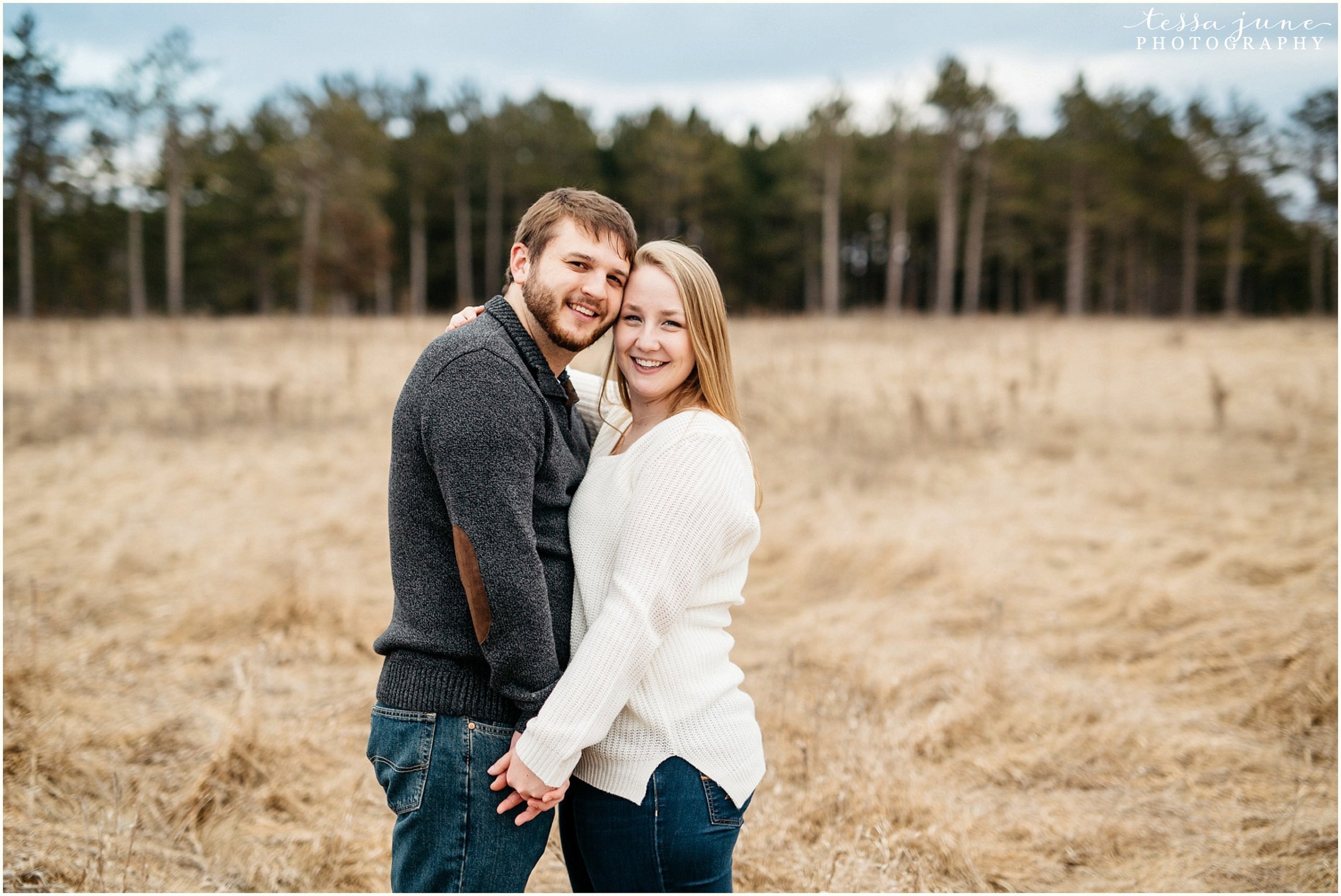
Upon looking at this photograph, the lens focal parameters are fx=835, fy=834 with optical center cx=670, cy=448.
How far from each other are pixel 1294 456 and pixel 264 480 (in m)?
9.45

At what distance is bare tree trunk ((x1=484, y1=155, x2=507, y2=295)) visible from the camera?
102 ft

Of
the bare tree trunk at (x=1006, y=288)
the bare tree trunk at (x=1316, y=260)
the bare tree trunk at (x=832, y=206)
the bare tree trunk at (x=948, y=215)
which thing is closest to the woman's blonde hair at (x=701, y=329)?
the bare tree trunk at (x=948, y=215)

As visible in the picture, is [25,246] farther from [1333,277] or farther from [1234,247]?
[1333,277]

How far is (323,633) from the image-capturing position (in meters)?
4.74

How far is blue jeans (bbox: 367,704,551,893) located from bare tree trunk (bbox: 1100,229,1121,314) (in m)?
35.1

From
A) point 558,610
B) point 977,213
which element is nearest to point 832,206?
point 977,213

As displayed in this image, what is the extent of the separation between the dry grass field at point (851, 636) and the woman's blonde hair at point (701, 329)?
183cm

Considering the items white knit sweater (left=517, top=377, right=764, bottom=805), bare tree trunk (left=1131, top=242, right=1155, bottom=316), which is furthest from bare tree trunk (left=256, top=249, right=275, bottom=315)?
bare tree trunk (left=1131, top=242, right=1155, bottom=316)

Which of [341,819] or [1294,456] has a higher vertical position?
[1294,456]

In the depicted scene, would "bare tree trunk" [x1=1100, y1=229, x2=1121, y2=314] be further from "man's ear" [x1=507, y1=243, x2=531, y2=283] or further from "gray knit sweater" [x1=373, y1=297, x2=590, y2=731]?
"gray knit sweater" [x1=373, y1=297, x2=590, y2=731]

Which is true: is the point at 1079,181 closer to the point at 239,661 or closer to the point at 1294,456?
the point at 1294,456

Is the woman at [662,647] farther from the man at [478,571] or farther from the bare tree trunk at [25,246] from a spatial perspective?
the bare tree trunk at [25,246]

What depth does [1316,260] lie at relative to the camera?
26.1m

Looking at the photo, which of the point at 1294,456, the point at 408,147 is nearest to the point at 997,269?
the point at 408,147
